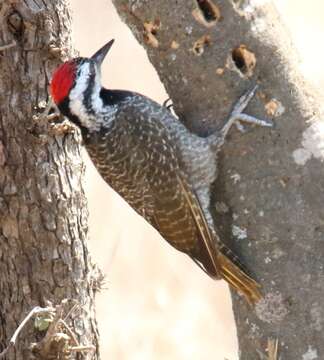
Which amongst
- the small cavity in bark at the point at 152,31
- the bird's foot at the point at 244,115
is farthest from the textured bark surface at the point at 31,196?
the bird's foot at the point at 244,115

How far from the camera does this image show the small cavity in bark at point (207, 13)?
4598 mm

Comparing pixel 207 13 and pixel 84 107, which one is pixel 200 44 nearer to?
pixel 207 13

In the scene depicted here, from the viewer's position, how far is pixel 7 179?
4.95m

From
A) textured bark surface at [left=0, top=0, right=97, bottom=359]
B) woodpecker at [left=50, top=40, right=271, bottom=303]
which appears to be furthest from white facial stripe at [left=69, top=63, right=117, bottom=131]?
textured bark surface at [left=0, top=0, right=97, bottom=359]

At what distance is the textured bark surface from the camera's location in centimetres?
496

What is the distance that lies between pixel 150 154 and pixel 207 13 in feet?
2.20

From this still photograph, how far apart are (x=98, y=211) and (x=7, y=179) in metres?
3.71

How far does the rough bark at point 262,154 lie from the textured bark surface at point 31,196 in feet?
1.85

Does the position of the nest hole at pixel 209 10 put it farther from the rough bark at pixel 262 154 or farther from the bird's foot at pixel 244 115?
the bird's foot at pixel 244 115

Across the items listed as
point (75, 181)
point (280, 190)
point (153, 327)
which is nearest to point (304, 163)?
point (280, 190)

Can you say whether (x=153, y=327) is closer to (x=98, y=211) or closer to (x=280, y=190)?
(x=98, y=211)

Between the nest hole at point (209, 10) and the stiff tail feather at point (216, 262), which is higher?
the nest hole at point (209, 10)

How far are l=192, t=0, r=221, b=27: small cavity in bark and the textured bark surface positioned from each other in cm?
76

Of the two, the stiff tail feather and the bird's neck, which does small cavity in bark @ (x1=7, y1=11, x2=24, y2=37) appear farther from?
the stiff tail feather
